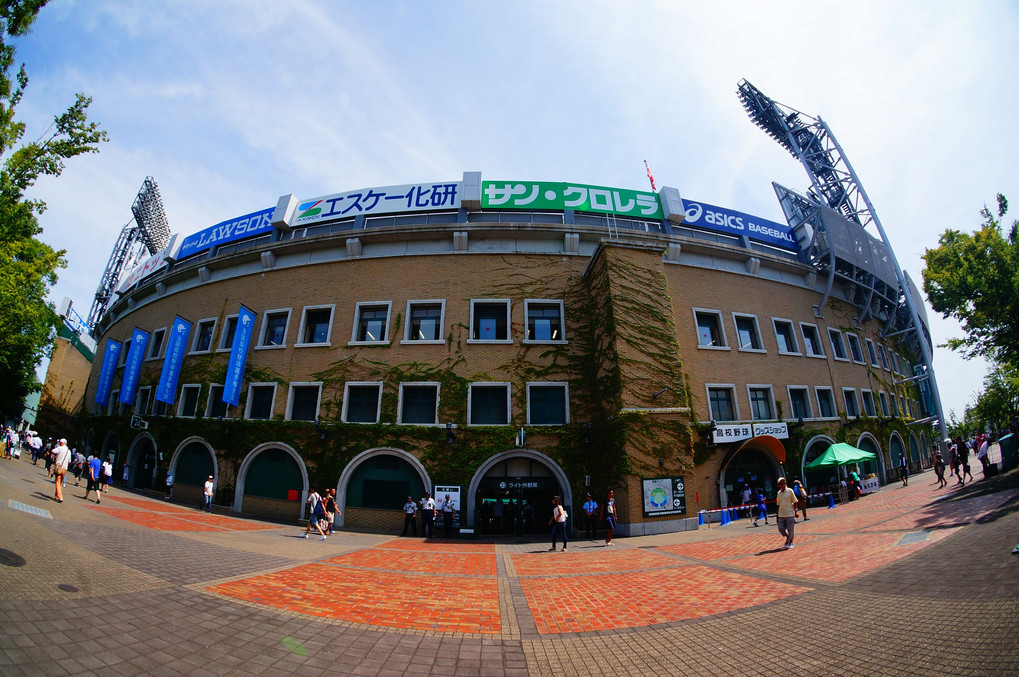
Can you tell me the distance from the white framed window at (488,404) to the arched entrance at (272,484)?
7.80 meters

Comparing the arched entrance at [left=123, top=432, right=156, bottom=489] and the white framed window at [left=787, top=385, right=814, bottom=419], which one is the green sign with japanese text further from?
the arched entrance at [left=123, top=432, right=156, bottom=489]

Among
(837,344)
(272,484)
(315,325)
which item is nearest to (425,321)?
(315,325)

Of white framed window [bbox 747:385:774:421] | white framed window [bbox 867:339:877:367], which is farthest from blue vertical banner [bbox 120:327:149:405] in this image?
white framed window [bbox 867:339:877:367]

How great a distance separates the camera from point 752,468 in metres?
A: 19.3

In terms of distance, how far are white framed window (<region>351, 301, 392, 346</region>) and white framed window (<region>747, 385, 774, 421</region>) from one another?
1886cm

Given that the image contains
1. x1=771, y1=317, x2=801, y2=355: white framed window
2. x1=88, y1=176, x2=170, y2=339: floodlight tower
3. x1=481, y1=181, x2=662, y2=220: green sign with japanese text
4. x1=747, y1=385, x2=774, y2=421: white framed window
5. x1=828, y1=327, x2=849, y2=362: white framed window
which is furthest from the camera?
x1=88, y1=176, x2=170, y2=339: floodlight tower

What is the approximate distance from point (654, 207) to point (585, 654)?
21.7 meters

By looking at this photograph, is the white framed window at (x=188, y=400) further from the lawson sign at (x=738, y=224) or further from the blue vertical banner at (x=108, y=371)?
the lawson sign at (x=738, y=224)

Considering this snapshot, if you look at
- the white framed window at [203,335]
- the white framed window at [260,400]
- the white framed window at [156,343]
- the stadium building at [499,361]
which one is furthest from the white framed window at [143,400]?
the white framed window at [260,400]

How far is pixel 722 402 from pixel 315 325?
843 inches

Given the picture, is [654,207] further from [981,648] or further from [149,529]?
[149,529]

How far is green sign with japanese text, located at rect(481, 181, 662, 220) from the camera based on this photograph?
2100cm

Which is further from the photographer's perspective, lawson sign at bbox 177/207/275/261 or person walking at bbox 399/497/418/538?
lawson sign at bbox 177/207/275/261

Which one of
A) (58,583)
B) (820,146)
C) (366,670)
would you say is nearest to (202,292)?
(58,583)
